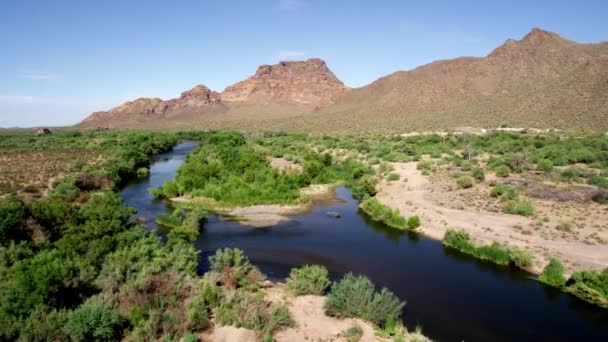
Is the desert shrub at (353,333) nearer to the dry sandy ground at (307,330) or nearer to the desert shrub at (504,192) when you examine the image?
the dry sandy ground at (307,330)

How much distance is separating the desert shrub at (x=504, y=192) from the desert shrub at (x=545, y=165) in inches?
426

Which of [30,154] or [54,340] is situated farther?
[30,154]

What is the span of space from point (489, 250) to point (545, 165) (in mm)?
25122

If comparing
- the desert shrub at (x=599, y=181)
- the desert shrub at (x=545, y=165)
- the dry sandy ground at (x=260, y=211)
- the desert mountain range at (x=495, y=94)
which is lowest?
the dry sandy ground at (x=260, y=211)

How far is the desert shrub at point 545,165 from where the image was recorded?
4266 cm

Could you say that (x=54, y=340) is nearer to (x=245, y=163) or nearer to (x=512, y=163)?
(x=245, y=163)

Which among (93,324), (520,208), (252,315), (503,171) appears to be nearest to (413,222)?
(520,208)

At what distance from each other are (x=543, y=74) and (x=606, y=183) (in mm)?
80884

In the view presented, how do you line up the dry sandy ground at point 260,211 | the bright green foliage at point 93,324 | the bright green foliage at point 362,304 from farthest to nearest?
the dry sandy ground at point 260,211 → the bright green foliage at point 362,304 → the bright green foliage at point 93,324

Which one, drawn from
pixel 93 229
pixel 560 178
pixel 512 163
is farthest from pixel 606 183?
pixel 93 229

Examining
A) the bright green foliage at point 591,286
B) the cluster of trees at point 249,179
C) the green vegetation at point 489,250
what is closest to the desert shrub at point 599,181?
the green vegetation at point 489,250

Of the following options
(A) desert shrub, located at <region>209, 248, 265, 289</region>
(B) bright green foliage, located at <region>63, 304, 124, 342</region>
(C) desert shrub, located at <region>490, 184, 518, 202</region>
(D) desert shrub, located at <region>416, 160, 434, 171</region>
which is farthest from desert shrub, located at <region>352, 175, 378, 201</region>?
(B) bright green foliage, located at <region>63, 304, 124, 342</region>

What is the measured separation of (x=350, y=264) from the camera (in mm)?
22688

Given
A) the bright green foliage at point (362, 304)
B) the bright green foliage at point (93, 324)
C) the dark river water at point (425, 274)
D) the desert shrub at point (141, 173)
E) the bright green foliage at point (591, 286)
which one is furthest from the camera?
the desert shrub at point (141, 173)
